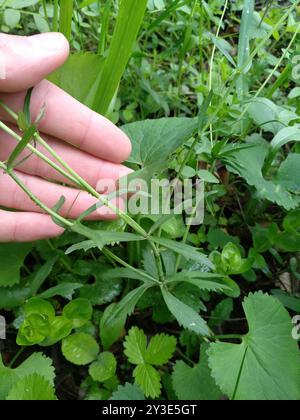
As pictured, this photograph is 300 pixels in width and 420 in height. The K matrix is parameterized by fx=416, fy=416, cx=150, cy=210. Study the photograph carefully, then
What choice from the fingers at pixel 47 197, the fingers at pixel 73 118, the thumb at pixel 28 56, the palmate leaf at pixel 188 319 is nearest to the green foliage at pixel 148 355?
the palmate leaf at pixel 188 319

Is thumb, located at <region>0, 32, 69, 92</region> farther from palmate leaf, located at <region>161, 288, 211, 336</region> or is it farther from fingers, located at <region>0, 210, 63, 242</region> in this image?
palmate leaf, located at <region>161, 288, 211, 336</region>

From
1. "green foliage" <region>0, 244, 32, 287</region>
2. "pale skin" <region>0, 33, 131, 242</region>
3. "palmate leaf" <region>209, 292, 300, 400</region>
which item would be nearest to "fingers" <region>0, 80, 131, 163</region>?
"pale skin" <region>0, 33, 131, 242</region>

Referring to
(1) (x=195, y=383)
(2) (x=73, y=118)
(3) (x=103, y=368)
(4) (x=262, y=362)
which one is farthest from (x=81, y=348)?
(2) (x=73, y=118)

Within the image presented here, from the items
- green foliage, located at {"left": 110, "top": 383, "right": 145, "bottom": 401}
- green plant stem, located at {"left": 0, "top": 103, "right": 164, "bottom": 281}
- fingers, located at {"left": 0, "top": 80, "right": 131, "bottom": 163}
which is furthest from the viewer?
fingers, located at {"left": 0, "top": 80, "right": 131, "bottom": 163}

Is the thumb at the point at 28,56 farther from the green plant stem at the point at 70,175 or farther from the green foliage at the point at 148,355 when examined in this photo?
the green foliage at the point at 148,355

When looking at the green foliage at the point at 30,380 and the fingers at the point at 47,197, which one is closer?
the green foliage at the point at 30,380
